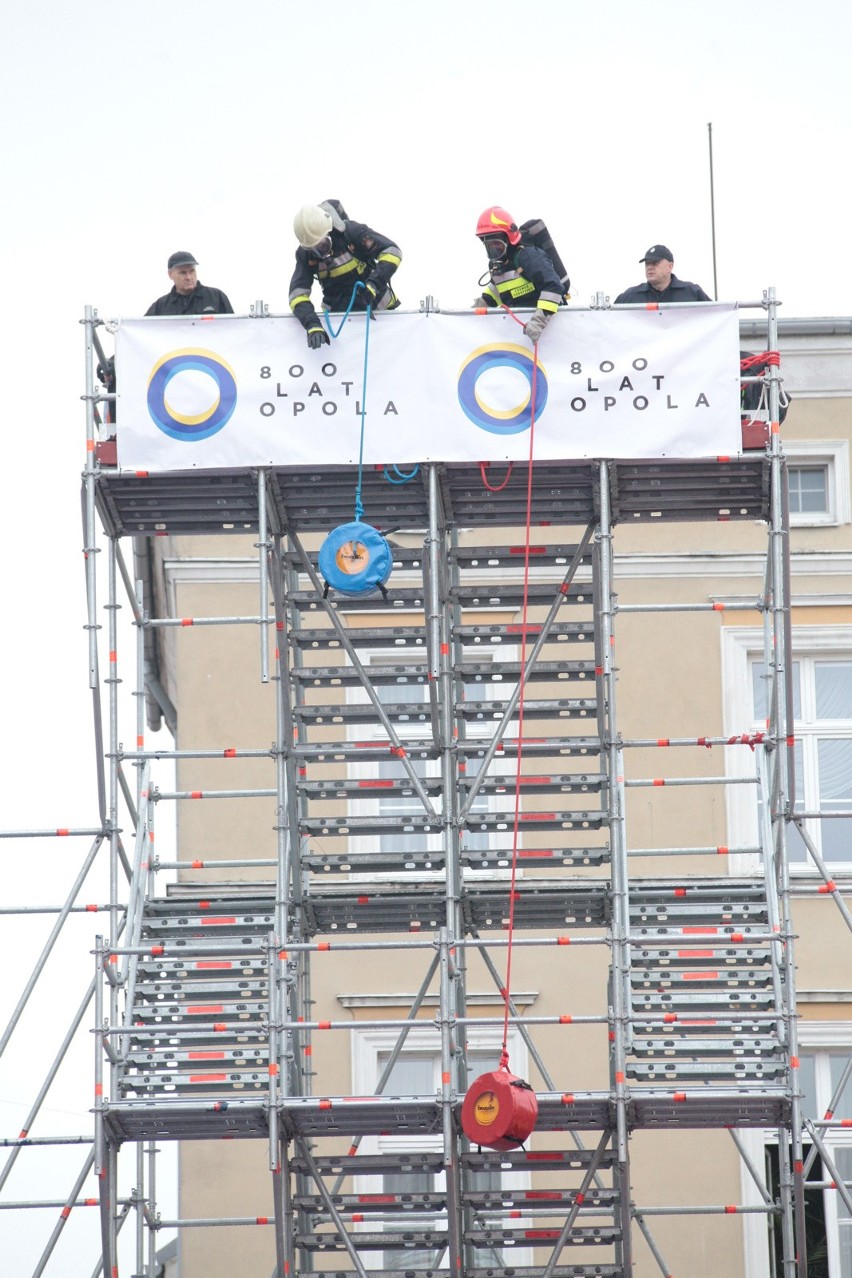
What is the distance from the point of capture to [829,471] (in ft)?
70.4

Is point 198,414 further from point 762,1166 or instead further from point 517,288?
point 762,1166

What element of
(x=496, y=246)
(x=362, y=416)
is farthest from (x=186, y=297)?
(x=496, y=246)

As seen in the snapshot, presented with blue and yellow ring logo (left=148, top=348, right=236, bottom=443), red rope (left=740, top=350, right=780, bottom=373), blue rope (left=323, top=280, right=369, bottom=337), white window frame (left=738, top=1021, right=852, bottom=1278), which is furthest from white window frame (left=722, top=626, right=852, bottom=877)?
blue and yellow ring logo (left=148, top=348, right=236, bottom=443)

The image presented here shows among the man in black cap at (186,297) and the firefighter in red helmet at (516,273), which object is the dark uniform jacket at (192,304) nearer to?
the man in black cap at (186,297)

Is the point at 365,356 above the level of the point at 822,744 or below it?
above

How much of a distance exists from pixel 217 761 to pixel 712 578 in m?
4.79

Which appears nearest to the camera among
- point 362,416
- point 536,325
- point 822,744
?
point 536,325

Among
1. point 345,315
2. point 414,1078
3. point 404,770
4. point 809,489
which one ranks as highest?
point 345,315

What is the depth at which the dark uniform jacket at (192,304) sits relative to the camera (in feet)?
54.6

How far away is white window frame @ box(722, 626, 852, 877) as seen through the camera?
67.2 ft

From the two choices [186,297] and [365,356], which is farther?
[186,297]

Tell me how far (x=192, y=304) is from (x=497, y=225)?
2.33m

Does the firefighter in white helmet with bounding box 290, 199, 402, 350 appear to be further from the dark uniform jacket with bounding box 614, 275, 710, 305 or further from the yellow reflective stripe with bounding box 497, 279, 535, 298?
the dark uniform jacket with bounding box 614, 275, 710, 305

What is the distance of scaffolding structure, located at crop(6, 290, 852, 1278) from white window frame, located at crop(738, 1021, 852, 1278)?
8.88ft
